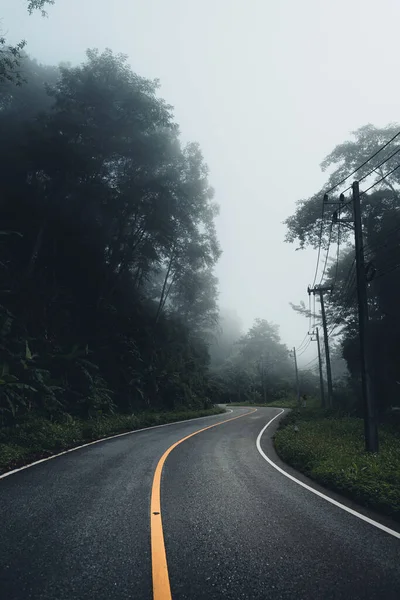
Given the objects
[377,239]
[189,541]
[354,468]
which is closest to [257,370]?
[377,239]

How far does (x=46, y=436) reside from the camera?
11469 millimetres

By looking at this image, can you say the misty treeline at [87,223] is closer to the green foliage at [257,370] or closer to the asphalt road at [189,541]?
the asphalt road at [189,541]

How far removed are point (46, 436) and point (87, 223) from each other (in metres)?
13.7

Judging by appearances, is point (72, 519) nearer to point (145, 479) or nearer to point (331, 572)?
point (145, 479)

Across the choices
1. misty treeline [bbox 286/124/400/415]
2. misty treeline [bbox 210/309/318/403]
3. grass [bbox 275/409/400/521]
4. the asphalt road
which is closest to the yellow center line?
the asphalt road

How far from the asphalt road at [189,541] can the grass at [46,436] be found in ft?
6.38

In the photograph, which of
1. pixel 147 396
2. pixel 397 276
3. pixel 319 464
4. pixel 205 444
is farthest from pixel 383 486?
pixel 147 396

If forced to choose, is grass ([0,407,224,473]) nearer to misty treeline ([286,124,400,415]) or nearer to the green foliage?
misty treeline ([286,124,400,415])

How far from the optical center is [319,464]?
28.1 feet

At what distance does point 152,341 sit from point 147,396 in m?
4.64

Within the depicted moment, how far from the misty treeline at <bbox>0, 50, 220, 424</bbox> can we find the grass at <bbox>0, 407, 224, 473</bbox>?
1413mm

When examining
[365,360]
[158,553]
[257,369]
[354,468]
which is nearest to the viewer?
[158,553]

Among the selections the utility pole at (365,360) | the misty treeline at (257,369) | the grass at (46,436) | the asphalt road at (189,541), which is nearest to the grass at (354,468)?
the utility pole at (365,360)

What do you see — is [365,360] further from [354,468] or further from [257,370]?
[257,370]
